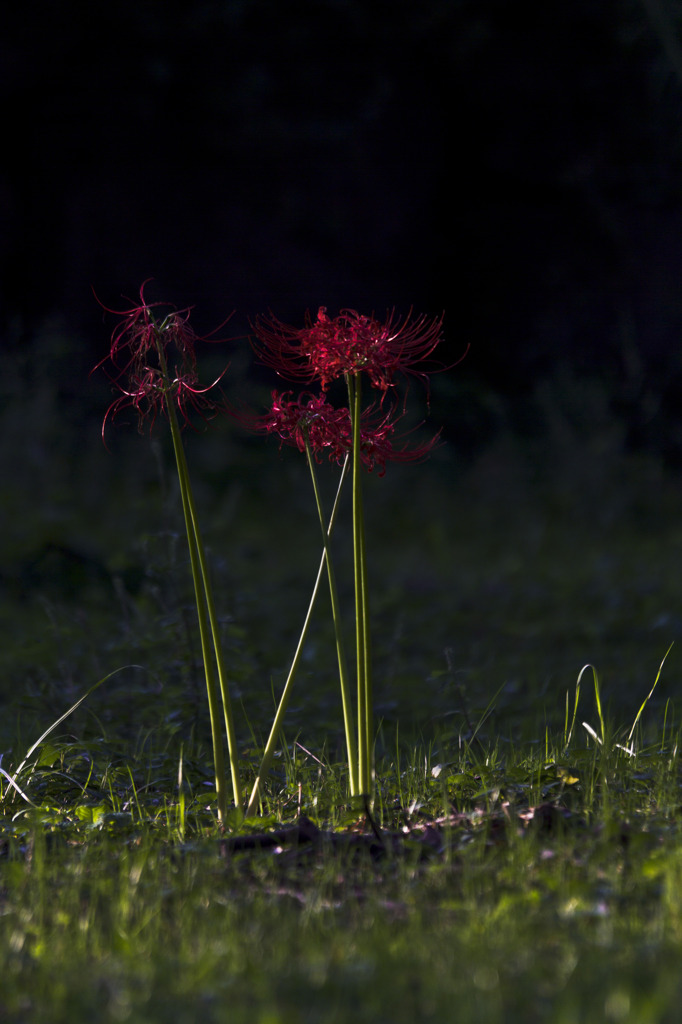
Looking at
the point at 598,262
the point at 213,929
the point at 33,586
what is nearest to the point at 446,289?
the point at 598,262

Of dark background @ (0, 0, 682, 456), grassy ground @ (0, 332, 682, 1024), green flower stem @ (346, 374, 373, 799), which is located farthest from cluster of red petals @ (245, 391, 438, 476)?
dark background @ (0, 0, 682, 456)

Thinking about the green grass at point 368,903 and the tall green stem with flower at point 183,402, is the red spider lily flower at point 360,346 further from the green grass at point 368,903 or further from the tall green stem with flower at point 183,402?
the green grass at point 368,903

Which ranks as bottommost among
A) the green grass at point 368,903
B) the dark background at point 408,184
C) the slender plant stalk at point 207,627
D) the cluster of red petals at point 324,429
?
the green grass at point 368,903

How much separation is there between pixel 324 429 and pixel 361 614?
19.2 inches

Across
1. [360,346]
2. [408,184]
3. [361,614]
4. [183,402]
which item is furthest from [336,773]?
[408,184]

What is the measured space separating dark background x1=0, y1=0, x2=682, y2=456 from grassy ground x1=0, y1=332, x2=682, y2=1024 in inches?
63.1

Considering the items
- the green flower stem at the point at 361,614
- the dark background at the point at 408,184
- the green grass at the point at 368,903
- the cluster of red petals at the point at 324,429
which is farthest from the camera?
the dark background at the point at 408,184

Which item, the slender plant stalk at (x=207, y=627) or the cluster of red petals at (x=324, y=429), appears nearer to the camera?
the slender plant stalk at (x=207, y=627)

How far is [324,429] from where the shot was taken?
267 centimetres

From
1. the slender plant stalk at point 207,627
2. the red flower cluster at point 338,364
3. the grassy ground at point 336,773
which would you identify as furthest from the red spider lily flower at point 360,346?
the grassy ground at point 336,773

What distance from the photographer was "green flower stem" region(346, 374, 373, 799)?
2480 millimetres

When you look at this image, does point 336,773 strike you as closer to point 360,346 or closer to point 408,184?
point 360,346

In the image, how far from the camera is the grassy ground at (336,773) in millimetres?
1753

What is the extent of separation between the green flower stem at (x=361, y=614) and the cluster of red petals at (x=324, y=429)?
12cm
